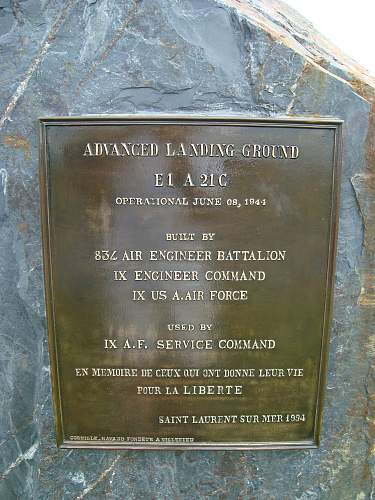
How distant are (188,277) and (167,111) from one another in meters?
0.84

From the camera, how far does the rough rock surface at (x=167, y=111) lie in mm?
2148

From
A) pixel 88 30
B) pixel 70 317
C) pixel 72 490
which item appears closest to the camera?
pixel 88 30

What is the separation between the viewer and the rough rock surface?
2148 millimetres

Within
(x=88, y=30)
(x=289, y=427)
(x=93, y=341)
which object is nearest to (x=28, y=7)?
(x=88, y=30)

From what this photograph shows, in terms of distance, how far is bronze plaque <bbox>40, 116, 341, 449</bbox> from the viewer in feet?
7.14

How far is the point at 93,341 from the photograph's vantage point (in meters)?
2.33

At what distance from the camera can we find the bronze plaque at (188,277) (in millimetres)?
2176

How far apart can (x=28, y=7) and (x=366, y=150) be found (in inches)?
71.3

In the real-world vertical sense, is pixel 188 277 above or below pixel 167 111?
below

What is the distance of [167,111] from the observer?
2.18 metres

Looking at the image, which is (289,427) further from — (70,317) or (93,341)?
(70,317)

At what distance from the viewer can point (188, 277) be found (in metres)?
2.28

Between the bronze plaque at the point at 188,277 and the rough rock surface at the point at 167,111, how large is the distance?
11cm

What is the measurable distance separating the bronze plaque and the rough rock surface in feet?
0.35
